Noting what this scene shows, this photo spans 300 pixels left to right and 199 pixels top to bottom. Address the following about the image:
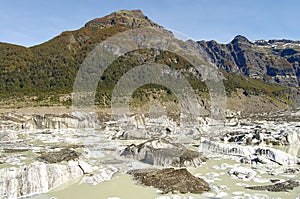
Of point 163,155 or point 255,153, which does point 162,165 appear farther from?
point 255,153

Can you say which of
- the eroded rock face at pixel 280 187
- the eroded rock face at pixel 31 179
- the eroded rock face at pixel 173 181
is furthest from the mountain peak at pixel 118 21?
the eroded rock face at pixel 280 187

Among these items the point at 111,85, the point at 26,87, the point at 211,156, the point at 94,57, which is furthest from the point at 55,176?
the point at 94,57

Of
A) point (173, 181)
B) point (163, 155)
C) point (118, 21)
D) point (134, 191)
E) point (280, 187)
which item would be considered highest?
point (118, 21)

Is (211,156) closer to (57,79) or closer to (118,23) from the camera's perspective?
(57,79)

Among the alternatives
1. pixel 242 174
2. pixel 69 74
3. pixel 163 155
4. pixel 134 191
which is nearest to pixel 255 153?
pixel 242 174

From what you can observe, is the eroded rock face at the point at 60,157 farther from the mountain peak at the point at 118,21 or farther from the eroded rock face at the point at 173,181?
the mountain peak at the point at 118,21

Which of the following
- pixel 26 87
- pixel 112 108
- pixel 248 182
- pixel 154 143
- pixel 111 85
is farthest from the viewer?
pixel 111 85

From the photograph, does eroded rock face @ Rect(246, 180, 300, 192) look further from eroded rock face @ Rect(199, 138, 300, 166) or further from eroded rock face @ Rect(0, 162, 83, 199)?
eroded rock face @ Rect(0, 162, 83, 199)

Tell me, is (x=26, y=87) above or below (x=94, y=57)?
below
